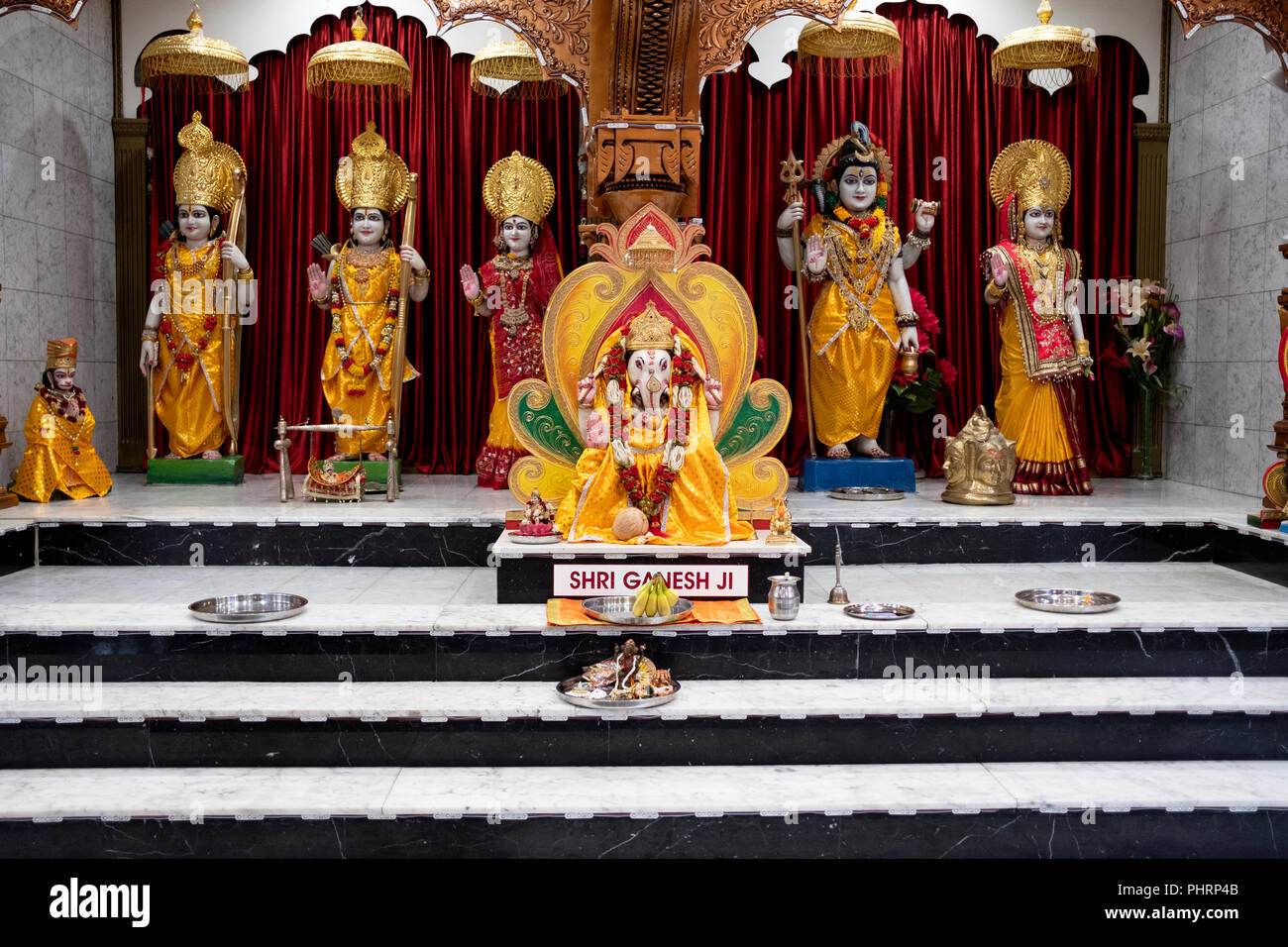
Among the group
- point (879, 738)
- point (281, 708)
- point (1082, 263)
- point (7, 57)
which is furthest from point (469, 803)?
point (1082, 263)

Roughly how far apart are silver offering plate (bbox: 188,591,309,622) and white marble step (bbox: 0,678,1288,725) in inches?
10.3

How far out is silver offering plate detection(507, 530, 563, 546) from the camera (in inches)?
208

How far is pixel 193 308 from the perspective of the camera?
25.9 feet

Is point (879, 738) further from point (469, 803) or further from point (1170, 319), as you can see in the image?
point (1170, 319)

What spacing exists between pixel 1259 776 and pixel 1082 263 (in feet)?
17.5

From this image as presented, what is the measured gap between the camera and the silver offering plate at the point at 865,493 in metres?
7.26

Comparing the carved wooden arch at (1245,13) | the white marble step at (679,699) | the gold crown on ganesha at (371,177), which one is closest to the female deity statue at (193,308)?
the gold crown on ganesha at (371,177)

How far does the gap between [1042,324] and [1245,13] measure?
6.93 ft

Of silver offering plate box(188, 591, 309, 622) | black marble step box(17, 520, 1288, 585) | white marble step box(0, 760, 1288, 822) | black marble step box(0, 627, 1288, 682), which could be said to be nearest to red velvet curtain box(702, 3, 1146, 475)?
black marble step box(17, 520, 1288, 585)

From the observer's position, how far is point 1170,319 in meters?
8.15

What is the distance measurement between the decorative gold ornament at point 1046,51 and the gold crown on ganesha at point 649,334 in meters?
3.49

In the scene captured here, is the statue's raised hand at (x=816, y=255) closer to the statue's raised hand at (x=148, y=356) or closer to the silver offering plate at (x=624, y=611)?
the silver offering plate at (x=624, y=611)

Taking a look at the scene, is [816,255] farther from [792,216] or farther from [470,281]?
[470,281]

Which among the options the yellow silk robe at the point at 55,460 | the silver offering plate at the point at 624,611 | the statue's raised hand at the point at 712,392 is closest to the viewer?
the silver offering plate at the point at 624,611
